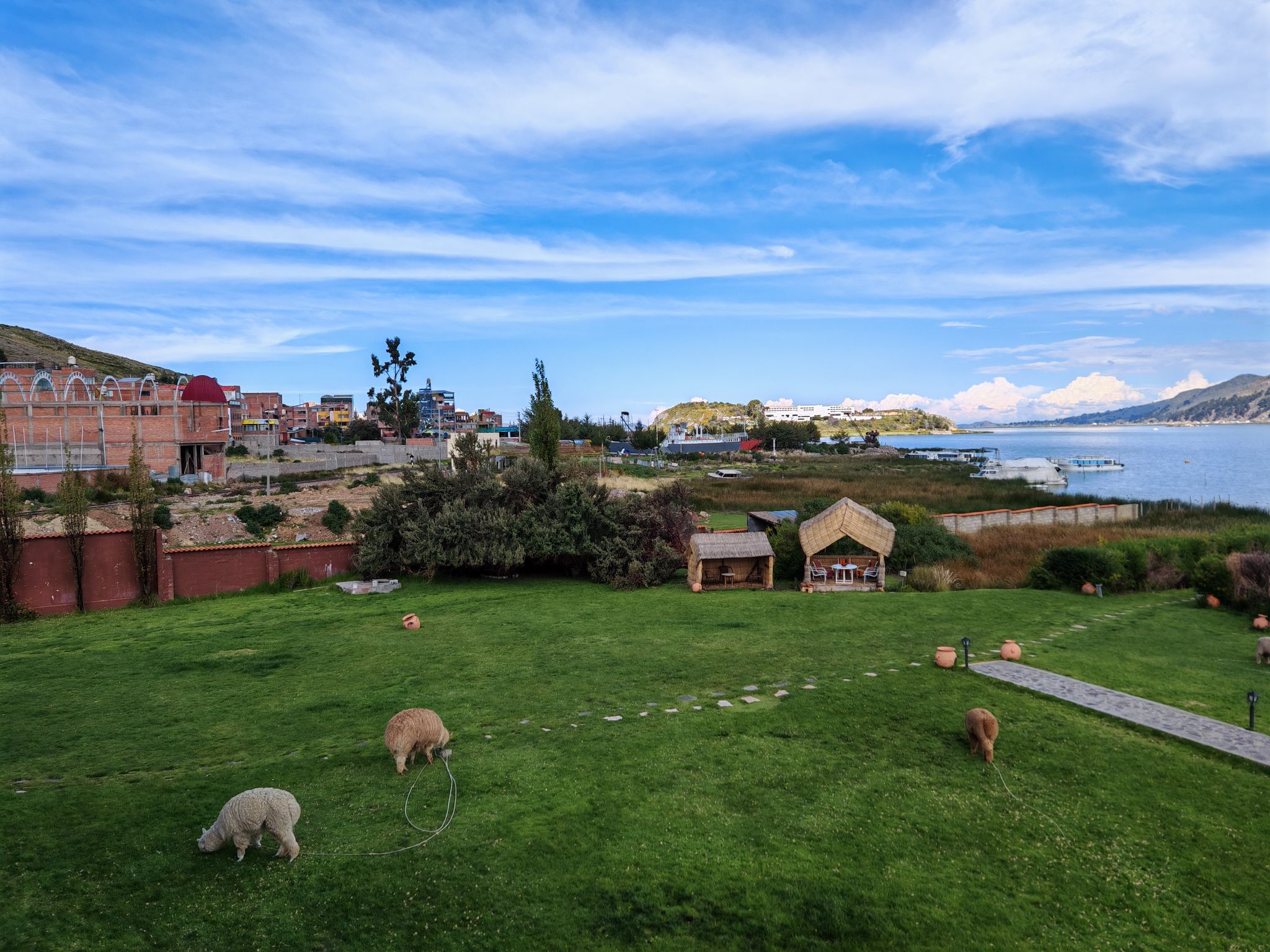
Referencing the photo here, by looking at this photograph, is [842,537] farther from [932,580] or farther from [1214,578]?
[1214,578]

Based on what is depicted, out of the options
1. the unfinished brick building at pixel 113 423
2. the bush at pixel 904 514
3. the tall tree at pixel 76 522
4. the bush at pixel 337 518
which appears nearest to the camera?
the tall tree at pixel 76 522

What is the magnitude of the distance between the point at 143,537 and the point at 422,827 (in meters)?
14.6

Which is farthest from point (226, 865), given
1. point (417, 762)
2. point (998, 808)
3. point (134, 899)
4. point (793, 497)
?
point (793, 497)

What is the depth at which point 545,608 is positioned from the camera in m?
16.5

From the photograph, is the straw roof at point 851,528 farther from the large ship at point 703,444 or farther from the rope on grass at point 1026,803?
the large ship at point 703,444

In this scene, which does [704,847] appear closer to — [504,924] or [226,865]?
[504,924]

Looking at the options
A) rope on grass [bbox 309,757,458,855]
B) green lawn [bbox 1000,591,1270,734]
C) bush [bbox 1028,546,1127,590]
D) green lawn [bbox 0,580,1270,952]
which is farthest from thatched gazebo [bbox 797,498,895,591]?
rope on grass [bbox 309,757,458,855]

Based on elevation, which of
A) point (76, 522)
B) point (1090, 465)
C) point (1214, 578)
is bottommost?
point (1214, 578)

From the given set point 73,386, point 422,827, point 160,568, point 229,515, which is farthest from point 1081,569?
point 73,386

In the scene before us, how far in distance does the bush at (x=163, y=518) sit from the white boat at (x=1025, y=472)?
6332cm

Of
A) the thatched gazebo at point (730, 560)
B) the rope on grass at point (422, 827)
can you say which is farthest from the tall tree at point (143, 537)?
the thatched gazebo at point (730, 560)

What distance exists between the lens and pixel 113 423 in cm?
4816

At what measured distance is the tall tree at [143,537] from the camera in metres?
16.9

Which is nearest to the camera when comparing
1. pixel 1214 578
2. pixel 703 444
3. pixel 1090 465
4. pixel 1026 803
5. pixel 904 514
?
pixel 1026 803
